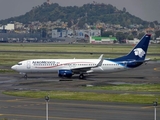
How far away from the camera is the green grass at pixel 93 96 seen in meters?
60.1

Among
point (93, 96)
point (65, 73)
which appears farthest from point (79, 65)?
point (93, 96)

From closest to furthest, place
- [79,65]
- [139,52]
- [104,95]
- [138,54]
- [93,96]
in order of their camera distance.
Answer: [93,96], [104,95], [79,65], [138,54], [139,52]

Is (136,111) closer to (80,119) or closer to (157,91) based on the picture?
(80,119)

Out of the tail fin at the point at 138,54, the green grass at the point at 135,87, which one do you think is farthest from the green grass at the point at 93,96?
the tail fin at the point at 138,54

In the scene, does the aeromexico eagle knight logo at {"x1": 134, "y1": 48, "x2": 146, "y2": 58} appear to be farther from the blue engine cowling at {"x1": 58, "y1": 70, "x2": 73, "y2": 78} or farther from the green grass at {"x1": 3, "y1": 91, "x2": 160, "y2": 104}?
the green grass at {"x1": 3, "y1": 91, "x2": 160, "y2": 104}

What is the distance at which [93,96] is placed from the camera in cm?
6397

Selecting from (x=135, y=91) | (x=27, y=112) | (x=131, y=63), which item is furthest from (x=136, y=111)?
(x=131, y=63)

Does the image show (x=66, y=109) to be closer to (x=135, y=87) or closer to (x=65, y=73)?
(x=135, y=87)

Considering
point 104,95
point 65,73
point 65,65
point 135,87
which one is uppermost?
point 65,65

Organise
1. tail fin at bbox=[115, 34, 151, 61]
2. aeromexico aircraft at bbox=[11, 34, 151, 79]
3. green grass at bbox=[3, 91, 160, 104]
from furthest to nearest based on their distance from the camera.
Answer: tail fin at bbox=[115, 34, 151, 61], aeromexico aircraft at bbox=[11, 34, 151, 79], green grass at bbox=[3, 91, 160, 104]

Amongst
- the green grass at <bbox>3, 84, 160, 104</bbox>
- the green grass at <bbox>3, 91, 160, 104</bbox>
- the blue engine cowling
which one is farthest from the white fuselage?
the green grass at <bbox>3, 91, 160, 104</bbox>

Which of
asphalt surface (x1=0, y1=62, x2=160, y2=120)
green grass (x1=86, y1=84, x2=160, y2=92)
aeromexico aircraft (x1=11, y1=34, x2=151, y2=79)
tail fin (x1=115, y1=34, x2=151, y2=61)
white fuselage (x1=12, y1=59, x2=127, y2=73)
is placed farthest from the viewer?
tail fin (x1=115, y1=34, x2=151, y2=61)

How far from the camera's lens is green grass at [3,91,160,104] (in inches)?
2367

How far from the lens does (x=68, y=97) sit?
2491 inches
